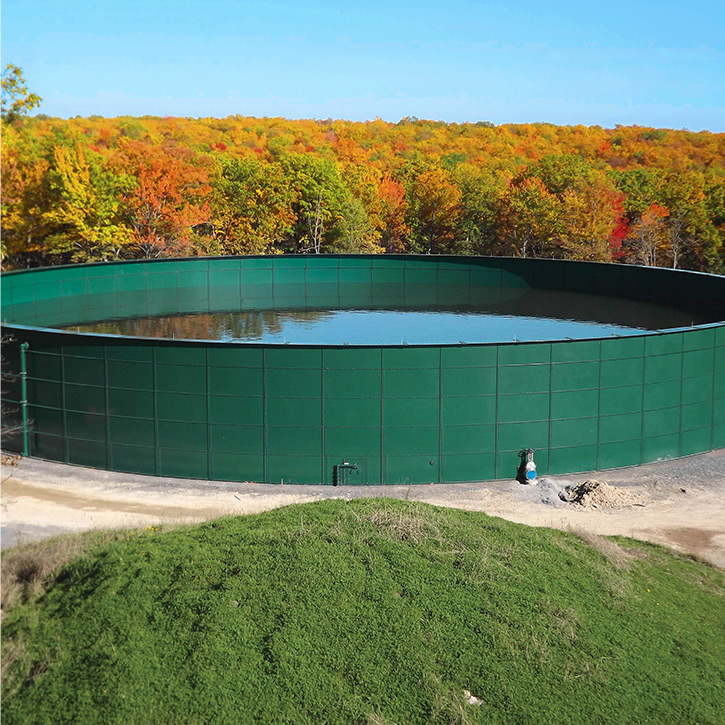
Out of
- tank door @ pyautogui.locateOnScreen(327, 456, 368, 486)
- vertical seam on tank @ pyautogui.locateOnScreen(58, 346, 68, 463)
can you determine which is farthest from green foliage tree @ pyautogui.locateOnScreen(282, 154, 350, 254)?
tank door @ pyautogui.locateOnScreen(327, 456, 368, 486)

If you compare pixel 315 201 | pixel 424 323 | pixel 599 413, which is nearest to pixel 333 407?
pixel 599 413

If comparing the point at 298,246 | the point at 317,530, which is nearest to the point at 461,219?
the point at 298,246

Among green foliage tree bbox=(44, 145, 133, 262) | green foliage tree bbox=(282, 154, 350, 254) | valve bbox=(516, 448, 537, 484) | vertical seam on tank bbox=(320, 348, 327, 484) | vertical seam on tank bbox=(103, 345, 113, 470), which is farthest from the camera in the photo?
green foliage tree bbox=(282, 154, 350, 254)

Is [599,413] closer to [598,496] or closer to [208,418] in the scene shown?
[598,496]

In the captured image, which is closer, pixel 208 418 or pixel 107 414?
pixel 208 418

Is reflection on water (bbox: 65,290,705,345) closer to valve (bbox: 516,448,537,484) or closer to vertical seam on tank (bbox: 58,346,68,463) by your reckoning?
valve (bbox: 516,448,537,484)

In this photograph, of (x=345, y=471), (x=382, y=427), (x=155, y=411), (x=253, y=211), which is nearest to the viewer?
(x=382, y=427)
